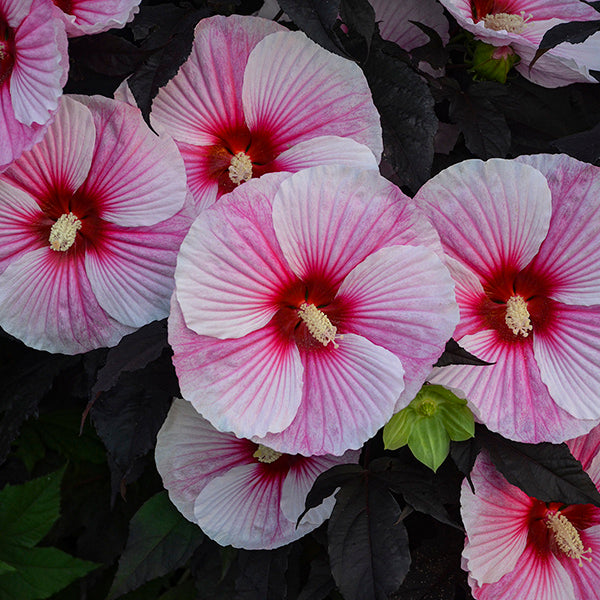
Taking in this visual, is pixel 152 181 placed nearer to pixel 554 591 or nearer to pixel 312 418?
pixel 312 418

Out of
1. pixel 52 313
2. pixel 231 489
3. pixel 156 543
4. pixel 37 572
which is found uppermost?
pixel 52 313

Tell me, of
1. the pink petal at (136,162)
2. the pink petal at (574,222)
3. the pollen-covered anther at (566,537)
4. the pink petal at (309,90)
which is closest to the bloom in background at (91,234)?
the pink petal at (136,162)

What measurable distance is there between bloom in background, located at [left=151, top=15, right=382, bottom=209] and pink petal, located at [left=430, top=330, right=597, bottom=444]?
20 cm

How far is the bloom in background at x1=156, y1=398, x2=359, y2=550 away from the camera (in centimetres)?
81

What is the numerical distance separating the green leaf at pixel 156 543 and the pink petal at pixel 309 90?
45cm

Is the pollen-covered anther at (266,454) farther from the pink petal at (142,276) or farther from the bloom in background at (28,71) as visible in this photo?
the bloom in background at (28,71)

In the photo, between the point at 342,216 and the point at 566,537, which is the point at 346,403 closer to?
the point at 342,216

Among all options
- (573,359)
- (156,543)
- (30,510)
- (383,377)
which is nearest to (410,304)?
(383,377)

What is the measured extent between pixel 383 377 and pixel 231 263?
6.3 inches

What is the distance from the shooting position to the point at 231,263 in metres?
0.66

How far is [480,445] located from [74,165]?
0.46 meters

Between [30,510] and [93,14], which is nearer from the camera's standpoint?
[93,14]

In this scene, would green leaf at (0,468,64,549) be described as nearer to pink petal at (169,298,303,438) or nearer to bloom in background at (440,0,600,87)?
pink petal at (169,298,303,438)

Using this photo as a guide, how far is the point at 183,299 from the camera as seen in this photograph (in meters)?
0.64
